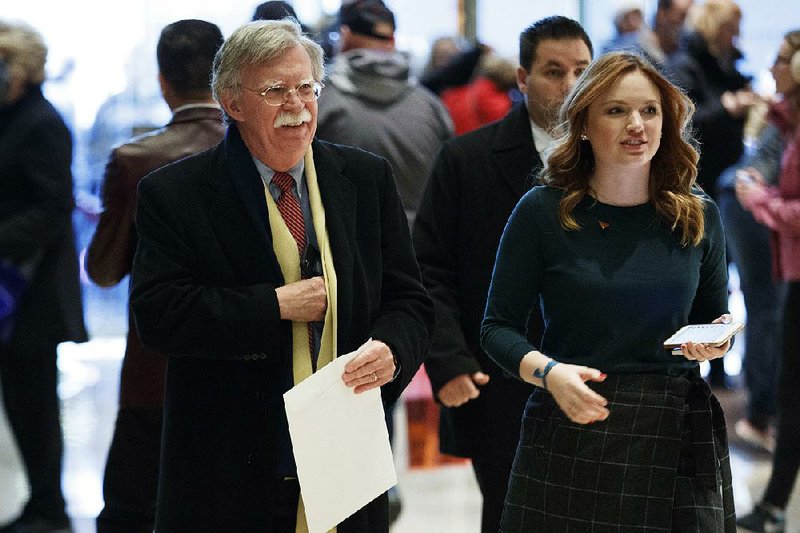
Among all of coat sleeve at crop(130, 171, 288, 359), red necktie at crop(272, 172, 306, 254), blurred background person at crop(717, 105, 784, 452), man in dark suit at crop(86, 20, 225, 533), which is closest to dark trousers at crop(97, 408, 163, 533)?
man in dark suit at crop(86, 20, 225, 533)

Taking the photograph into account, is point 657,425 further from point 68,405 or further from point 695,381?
point 68,405

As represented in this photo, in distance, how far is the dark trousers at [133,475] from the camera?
148 inches

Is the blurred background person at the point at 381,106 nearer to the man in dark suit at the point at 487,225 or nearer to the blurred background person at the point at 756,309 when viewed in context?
the man in dark suit at the point at 487,225

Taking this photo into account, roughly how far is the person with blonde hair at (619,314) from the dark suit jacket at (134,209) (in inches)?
47.5

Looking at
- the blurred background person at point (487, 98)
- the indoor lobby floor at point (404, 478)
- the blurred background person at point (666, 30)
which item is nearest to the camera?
the indoor lobby floor at point (404, 478)

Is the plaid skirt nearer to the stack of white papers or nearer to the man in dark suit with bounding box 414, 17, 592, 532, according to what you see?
the stack of white papers

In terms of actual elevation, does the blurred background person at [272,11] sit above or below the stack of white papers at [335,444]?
above

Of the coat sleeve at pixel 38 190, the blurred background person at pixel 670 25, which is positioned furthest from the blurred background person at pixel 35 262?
the blurred background person at pixel 670 25

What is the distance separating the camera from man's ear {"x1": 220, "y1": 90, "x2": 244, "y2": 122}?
9.30ft

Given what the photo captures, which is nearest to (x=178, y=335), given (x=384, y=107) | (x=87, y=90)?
(x=384, y=107)

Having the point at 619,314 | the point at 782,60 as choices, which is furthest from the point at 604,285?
the point at 782,60

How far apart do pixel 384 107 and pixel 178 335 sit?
2.45 metres

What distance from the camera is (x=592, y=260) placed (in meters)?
2.83

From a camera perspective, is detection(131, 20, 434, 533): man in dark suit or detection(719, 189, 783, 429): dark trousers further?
detection(719, 189, 783, 429): dark trousers
